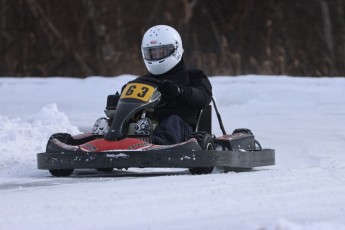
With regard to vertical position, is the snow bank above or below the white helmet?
below

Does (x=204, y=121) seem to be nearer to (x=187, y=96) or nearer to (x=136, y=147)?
(x=187, y=96)

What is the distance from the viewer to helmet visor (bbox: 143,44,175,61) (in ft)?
30.3

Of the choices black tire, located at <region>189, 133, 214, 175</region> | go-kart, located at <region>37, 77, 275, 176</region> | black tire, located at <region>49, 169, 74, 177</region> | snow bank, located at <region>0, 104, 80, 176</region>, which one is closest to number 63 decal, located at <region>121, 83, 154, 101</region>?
go-kart, located at <region>37, 77, 275, 176</region>

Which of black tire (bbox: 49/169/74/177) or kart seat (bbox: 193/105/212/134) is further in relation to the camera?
kart seat (bbox: 193/105/212/134)

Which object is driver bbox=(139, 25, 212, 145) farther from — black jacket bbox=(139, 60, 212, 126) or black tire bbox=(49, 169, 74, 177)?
black tire bbox=(49, 169, 74, 177)

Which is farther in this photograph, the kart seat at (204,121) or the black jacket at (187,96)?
the kart seat at (204,121)

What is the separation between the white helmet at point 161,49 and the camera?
925cm

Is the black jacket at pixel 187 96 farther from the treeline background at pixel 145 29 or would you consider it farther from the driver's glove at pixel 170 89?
the treeline background at pixel 145 29

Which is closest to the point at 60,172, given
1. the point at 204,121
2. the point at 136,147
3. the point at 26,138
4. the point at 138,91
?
the point at 136,147

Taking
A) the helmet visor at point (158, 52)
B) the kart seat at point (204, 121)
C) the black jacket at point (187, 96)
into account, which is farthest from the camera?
the helmet visor at point (158, 52)

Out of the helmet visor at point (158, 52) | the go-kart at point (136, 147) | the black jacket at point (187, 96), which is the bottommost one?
the go-kart at point (136, 147)

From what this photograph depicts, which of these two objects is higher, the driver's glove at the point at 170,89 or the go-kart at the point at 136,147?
the driver's glove at the point at 170,89

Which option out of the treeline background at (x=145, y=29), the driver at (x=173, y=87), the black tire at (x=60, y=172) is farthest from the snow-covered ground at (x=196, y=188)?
the treeline background at (x=145, y=29)

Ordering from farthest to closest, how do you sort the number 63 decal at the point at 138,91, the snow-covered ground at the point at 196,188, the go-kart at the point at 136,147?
1. the number 63 decal at the point at 138,91
2. the go-kart at the point at 136,147
3. the snow-covered ground at the point at 196,188
